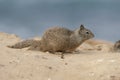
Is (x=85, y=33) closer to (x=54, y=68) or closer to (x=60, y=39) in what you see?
(x=60, y=39)

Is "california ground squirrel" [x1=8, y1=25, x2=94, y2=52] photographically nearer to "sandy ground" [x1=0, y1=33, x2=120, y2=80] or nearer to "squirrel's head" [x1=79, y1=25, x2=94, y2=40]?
"squirrel's head" [x1=79, y1=25, x2=94, y2=40]

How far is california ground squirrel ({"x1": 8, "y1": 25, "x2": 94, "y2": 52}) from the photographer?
44.6 ft

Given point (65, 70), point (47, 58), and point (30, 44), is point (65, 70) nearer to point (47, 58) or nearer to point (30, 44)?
point (47, 58)

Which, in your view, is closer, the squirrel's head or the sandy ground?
the sandy ground

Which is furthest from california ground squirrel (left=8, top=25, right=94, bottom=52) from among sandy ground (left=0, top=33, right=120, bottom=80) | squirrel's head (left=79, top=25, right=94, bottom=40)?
sandy ground (left=0, top=33, right=120, bottom=80)

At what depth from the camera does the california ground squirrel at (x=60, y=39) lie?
13586 mm

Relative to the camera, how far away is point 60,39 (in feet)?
44.6

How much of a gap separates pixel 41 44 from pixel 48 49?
1.38 ft

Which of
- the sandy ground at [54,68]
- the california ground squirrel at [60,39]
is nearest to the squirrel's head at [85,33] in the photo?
the california ground squirrel at [60,39]

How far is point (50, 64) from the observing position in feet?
35.5

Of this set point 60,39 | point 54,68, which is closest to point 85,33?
point 60,39

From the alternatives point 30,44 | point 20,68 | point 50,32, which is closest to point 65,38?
point 50,32

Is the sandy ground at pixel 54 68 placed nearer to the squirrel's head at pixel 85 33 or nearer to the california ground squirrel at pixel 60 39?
the california ground squirrel at pixel 60 39

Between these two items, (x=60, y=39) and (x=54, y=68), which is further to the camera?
(x=60, y=39)
